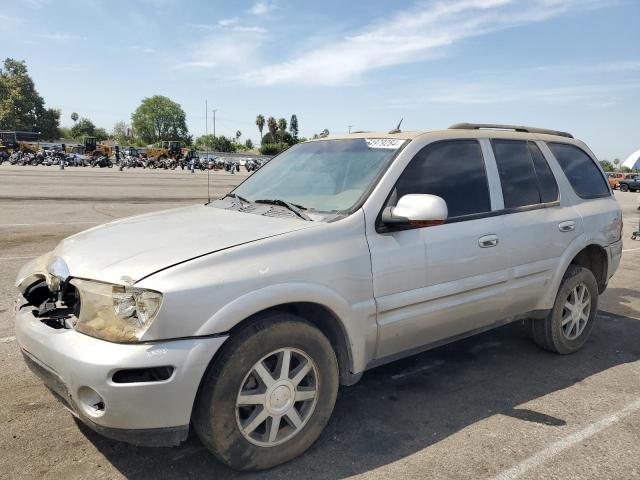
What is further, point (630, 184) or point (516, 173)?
point (630, 184)

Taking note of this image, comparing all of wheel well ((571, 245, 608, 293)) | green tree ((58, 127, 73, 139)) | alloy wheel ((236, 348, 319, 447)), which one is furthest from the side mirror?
green tree ((58, 127, 73, 139))

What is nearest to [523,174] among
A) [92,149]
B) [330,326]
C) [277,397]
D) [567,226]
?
[567,226]

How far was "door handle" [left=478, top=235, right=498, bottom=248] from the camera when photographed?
350 centimetres

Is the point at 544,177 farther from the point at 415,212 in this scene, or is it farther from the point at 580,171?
the point at 415,212

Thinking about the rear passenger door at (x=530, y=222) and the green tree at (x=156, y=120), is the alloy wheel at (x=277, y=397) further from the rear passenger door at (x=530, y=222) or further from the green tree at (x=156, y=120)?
the green tree at (x=156, y=120)

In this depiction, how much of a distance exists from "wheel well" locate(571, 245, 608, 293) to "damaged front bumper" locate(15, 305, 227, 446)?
3.61 meters

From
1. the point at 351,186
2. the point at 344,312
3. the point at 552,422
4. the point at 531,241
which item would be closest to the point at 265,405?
the point at 344,312

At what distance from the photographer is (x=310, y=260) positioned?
272cm

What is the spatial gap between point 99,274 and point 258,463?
4.03ft

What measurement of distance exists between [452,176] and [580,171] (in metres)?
1.81

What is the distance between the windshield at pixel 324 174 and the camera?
3.23 meters

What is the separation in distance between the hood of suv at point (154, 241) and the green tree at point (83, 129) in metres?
137

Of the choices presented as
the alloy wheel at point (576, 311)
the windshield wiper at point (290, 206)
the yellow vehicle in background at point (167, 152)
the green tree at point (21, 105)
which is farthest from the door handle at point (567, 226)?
the green tree at point (21, 105)

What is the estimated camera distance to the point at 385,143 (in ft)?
11.4
